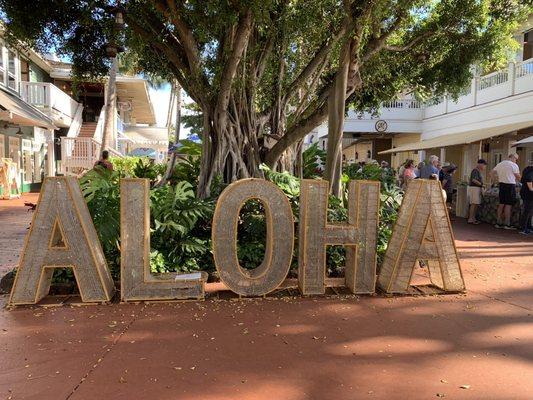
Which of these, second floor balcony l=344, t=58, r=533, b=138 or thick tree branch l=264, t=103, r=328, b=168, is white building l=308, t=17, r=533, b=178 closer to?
second floor balcony l=344, t=58, r=533, b=138

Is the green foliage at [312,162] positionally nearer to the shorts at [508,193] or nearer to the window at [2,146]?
the shorts at [508,193]

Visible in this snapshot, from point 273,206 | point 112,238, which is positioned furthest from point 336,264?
point 112,238

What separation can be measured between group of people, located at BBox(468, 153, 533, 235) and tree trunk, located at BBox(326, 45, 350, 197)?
5.17 meters

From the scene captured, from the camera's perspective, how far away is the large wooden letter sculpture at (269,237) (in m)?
4.77

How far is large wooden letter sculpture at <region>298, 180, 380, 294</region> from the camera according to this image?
4926mm

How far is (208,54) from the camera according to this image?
7586 mm

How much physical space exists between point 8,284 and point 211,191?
2824 millimetres

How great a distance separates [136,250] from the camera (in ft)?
15.3

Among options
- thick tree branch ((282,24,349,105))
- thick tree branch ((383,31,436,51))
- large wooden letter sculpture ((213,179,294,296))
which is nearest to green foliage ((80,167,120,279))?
large wooden letter sculpture ((213,179,294,296))

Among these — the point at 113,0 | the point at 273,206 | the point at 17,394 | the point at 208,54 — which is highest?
the point at 113,0

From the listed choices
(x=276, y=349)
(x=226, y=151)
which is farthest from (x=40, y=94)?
(x=276, y=349)

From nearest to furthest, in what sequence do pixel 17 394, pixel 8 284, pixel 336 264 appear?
pixel 17 394 < pixel 8 284 < pixel 336 264

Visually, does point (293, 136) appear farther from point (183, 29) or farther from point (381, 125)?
point (381, 125)

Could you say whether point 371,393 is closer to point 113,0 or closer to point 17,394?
point 17,394
